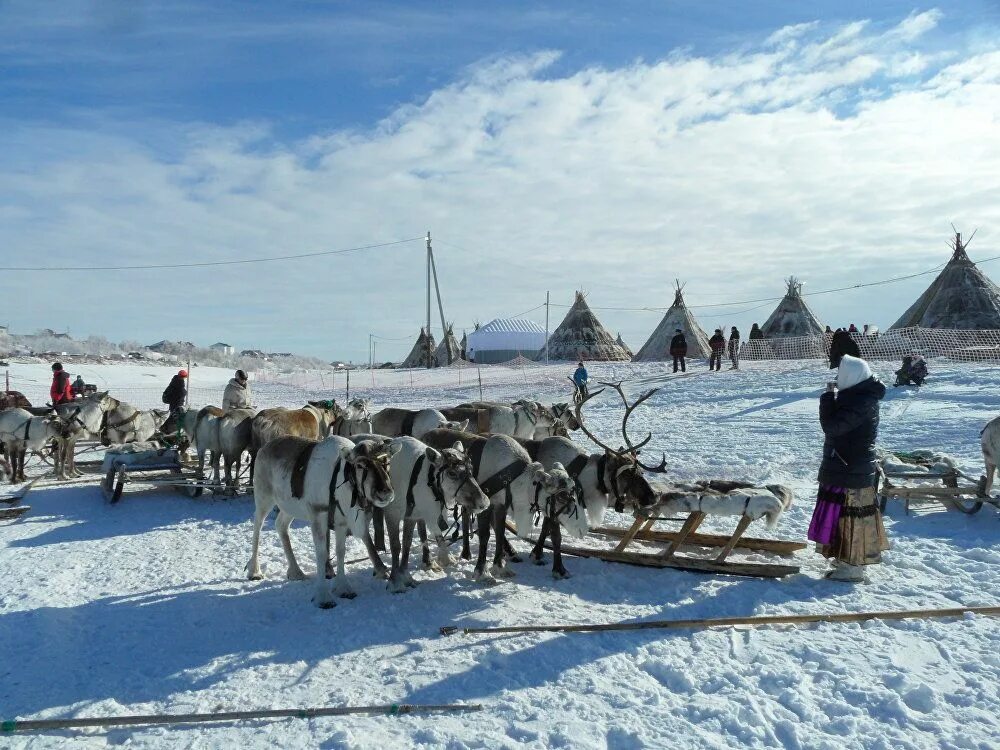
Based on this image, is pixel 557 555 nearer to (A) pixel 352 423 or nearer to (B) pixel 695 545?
(B) pixel 695 545

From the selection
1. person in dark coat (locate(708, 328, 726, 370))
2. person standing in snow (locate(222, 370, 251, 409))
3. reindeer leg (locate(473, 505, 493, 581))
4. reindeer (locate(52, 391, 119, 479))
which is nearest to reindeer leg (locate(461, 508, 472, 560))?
reindeer leg (locate(473, 505, 493, 581))

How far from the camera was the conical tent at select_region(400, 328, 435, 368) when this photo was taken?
45312 millimetres

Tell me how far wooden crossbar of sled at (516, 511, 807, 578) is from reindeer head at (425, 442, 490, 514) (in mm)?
1551

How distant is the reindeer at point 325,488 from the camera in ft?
20.2

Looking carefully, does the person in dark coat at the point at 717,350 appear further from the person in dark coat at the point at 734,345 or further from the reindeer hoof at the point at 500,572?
the reindeer hoof at the point at 500,572

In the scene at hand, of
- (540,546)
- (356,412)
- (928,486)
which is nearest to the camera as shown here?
(540,546)

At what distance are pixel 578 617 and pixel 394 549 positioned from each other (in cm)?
173

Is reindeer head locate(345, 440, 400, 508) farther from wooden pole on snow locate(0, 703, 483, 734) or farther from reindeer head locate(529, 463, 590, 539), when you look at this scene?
wooden pole on snow locate(0, 703, 483, 734)

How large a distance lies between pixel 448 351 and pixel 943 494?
3793cm

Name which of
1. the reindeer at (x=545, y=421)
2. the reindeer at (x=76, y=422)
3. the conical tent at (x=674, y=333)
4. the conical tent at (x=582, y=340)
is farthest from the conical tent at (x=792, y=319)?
the reindeer at (x=76, y=422)

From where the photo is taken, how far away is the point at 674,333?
36844 mm

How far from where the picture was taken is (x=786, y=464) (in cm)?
1270

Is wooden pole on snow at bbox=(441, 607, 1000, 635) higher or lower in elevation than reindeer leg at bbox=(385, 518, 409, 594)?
lower

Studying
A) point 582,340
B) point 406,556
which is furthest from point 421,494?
point 582,340
